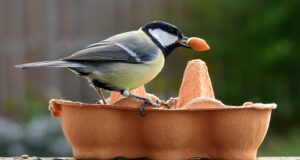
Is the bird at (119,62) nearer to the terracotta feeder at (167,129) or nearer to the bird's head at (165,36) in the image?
the bird's head at (165,36)

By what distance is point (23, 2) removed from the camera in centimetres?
1026

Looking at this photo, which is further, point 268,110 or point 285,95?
point 285,95

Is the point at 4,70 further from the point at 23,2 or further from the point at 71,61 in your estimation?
the point at 71,61

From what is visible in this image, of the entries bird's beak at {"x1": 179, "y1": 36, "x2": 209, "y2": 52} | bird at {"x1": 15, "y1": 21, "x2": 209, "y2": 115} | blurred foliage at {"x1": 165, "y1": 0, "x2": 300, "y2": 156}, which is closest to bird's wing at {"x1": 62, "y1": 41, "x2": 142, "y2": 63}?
bird at {"x1": 15, "y1": 21, "x2": 209, "y2": 115}

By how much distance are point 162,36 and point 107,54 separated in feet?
1.31

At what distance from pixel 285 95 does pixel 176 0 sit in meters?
1.79

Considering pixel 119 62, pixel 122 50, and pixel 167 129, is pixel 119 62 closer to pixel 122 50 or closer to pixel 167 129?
pixel 122 50

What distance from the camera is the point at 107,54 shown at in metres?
4.33

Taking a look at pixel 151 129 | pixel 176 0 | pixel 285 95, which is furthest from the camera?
→ pixel 176 0

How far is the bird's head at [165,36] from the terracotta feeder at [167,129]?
541 mm

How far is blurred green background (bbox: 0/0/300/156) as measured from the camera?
8.59 m

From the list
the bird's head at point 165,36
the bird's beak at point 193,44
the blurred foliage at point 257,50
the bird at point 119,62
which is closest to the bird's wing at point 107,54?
the bird at point 119,62

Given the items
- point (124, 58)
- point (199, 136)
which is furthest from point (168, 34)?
point (199, 136)

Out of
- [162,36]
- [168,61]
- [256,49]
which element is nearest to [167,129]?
[162,36]
